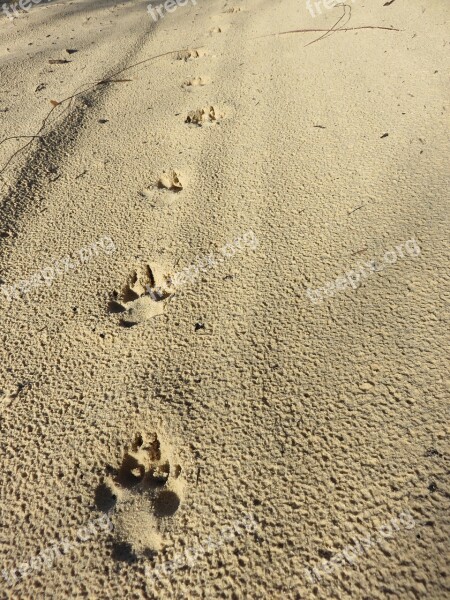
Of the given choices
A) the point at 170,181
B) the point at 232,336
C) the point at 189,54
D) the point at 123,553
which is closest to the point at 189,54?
the point at 189,54

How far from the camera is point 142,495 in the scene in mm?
1188

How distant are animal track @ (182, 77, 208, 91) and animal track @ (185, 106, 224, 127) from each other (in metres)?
0.37

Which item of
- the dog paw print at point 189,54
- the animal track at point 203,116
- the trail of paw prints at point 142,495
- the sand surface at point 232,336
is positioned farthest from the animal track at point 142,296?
the dog paw print at point 189,54

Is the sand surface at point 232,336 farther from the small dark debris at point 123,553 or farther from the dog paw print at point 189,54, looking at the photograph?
the dog paw print at point 189,54

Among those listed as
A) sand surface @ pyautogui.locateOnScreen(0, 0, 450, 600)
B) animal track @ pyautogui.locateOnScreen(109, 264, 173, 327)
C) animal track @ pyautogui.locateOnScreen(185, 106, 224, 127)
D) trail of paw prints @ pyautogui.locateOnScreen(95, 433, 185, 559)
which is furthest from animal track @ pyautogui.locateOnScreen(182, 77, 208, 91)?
trail of paw prints @ pyautogui.locateOnScreen(95, 433, 185, 559)

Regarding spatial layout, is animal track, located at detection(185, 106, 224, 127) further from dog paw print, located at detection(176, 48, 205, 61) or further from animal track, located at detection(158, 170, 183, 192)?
dog paw print, located at detection(176, 48, 205, 61)

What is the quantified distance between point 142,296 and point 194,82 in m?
1.83

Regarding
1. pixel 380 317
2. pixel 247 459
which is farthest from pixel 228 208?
pixel 247 459

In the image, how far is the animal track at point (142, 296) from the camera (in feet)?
5.25

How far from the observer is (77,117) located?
262 centimetres

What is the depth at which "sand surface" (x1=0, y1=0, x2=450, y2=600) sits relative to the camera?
41.6 inches

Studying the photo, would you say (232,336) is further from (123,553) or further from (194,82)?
(194,82)

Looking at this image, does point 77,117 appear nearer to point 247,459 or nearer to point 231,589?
point 247,459

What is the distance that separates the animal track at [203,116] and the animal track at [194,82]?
370mm
